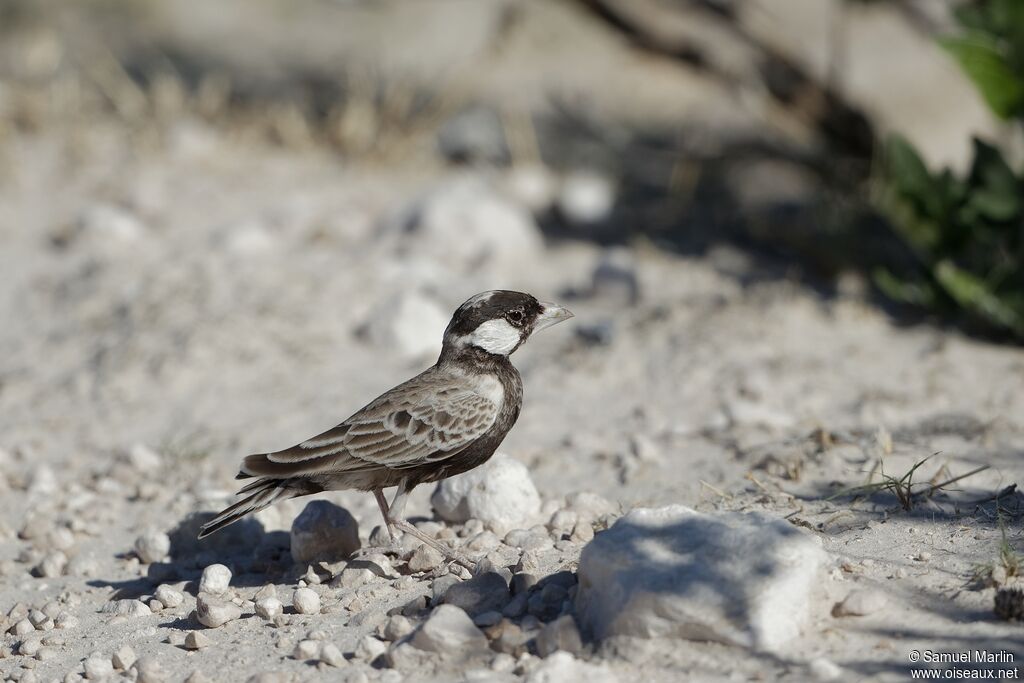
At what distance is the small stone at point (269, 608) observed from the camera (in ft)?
13.3

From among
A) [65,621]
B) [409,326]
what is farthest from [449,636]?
[409,326]

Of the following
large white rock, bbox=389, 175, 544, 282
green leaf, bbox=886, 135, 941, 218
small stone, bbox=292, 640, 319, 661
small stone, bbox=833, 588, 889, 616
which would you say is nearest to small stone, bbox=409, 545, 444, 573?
small stone, bbox=292, 640, 319, 661

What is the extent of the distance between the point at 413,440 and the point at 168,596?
3.52 feet

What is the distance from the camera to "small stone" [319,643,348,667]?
142 inches

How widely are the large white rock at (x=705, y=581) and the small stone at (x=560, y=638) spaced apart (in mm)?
65

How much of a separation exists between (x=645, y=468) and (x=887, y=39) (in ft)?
18.4

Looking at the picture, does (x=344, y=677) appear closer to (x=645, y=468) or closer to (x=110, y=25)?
(x=645, y=468)

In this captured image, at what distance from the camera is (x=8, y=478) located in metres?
5.81

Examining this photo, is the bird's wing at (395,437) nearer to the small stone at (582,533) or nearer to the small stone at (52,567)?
the small stone at (582,533)

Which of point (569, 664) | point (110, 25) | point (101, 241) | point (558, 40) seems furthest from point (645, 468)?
point (110, 25)

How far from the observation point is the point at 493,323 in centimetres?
491

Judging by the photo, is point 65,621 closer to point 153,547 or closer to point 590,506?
point 153,547

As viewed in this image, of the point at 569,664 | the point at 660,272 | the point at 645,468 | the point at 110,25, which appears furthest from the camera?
the point at 110,25

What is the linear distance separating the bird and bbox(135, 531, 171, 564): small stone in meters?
0.44
